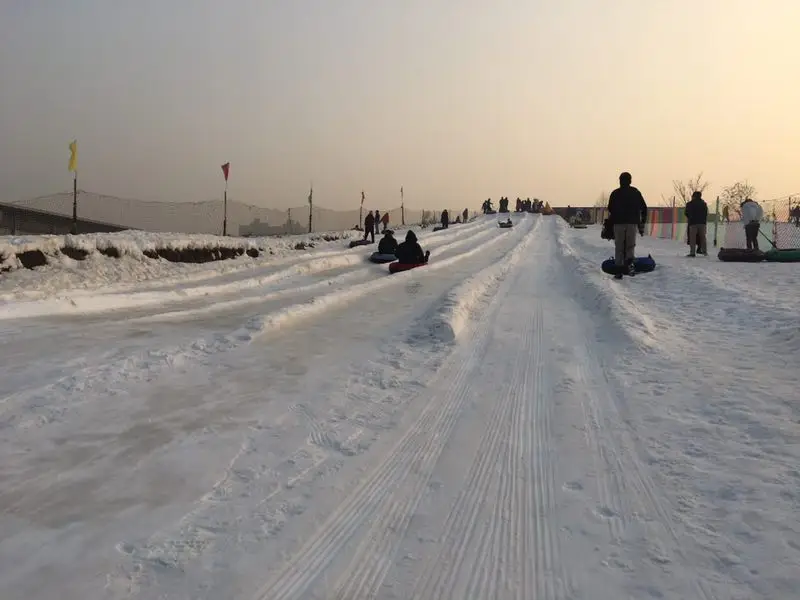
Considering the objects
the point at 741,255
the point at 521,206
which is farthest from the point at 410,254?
the point at 521,206

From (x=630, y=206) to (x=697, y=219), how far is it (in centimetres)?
626

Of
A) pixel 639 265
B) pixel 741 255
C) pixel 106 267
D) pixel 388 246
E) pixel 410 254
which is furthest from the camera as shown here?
pixel 388 246

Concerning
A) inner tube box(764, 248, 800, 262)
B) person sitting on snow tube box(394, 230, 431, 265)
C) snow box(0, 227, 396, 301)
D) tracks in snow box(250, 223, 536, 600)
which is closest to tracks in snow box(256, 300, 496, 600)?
tracks in snow box(250, 223, 536, 600)

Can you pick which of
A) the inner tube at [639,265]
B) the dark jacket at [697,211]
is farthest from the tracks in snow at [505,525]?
the dark jacket at [697,211]

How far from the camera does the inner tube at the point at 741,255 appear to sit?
48.1 feet

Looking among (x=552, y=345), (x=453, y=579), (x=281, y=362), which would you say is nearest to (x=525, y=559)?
(x=453, y=579)

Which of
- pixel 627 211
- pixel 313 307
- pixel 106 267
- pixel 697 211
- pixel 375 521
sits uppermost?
pixel 697 211

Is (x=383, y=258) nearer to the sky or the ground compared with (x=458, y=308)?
nearer to the sky

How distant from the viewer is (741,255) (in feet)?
48.6

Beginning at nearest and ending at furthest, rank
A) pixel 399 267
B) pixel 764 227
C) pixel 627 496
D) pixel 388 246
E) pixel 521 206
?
pixel 627 496 < pixel 399 267 < pixel 388 246 < pixel 764 227 < pixel 521 206

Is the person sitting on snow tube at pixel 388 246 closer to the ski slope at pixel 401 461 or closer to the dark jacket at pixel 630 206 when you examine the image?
the dark jacket at pixel 630 206

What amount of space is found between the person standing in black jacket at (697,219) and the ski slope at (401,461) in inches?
400

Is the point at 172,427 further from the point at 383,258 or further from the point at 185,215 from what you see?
the point at 185,215

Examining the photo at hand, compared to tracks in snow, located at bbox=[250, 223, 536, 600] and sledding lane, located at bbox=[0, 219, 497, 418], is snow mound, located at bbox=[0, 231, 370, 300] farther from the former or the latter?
Result: tracks in snow, located at bbox=[250, 223, 536, 600]
